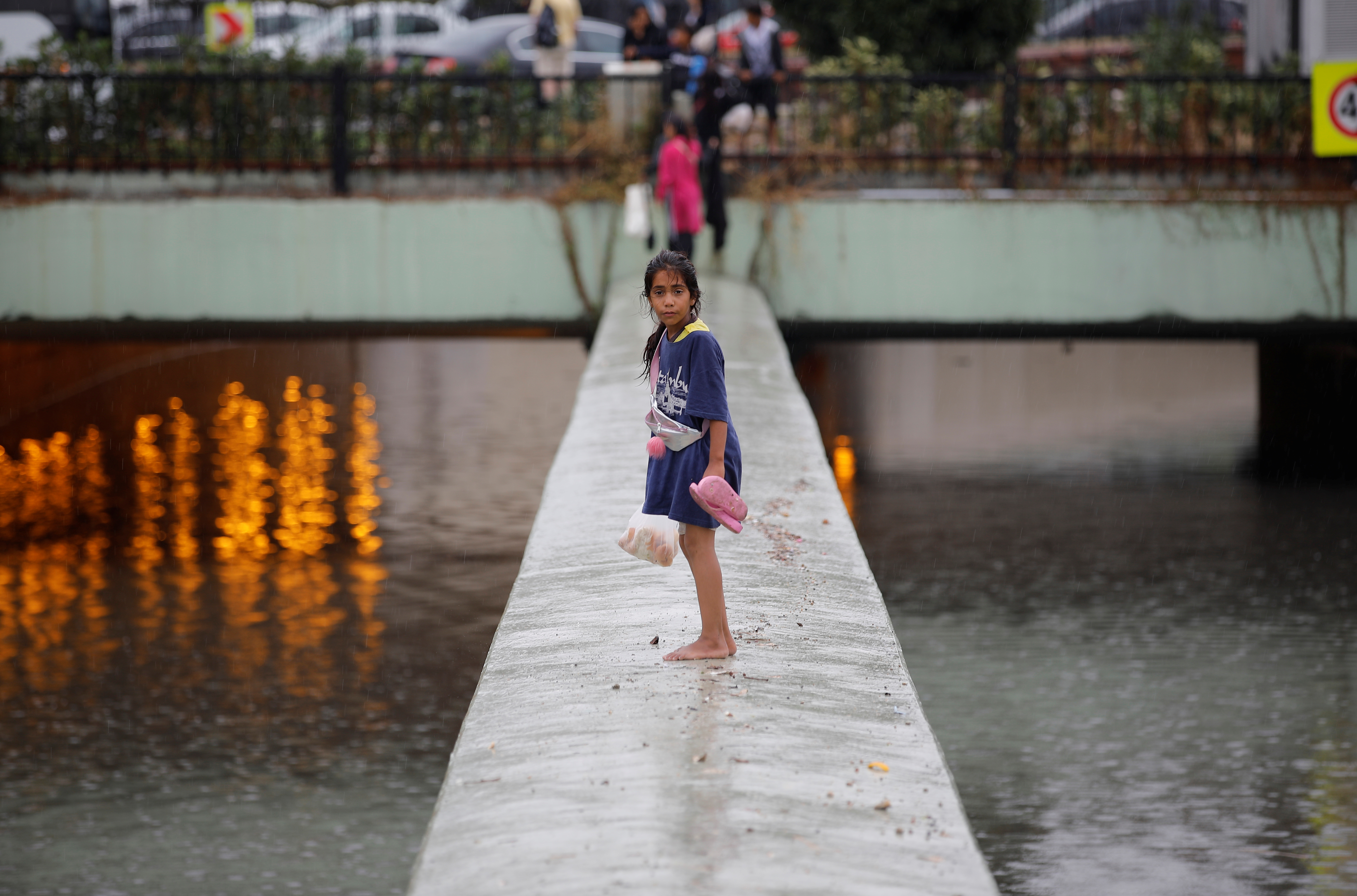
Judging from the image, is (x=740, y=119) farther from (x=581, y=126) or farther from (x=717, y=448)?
(x=717, y=448)

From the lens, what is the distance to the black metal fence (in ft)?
44.9

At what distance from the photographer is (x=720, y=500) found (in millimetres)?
4812

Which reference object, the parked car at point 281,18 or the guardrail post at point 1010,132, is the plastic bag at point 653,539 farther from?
the parked car at point 281,18

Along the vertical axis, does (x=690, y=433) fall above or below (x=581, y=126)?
below

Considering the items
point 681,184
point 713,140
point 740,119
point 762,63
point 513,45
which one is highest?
point 513,45

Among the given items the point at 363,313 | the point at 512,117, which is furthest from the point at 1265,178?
the point at 363,313

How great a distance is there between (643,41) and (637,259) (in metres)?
3.93

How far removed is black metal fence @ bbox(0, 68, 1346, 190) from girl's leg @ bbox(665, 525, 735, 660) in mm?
8996

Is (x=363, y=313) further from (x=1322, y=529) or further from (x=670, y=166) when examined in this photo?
(x=1322, y=529)

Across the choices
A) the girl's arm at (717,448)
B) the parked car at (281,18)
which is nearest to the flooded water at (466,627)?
the girl's arm at (717,448)

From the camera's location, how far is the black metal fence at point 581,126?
13.7m

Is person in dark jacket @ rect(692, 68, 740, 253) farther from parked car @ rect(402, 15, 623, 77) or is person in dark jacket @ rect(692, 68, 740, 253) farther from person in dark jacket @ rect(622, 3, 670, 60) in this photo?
parked car @ rect(402, 15, 623, 77)

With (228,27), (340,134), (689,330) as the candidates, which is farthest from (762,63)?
(228,27)

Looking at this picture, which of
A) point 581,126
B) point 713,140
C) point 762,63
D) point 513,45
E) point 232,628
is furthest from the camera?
point 513,45
